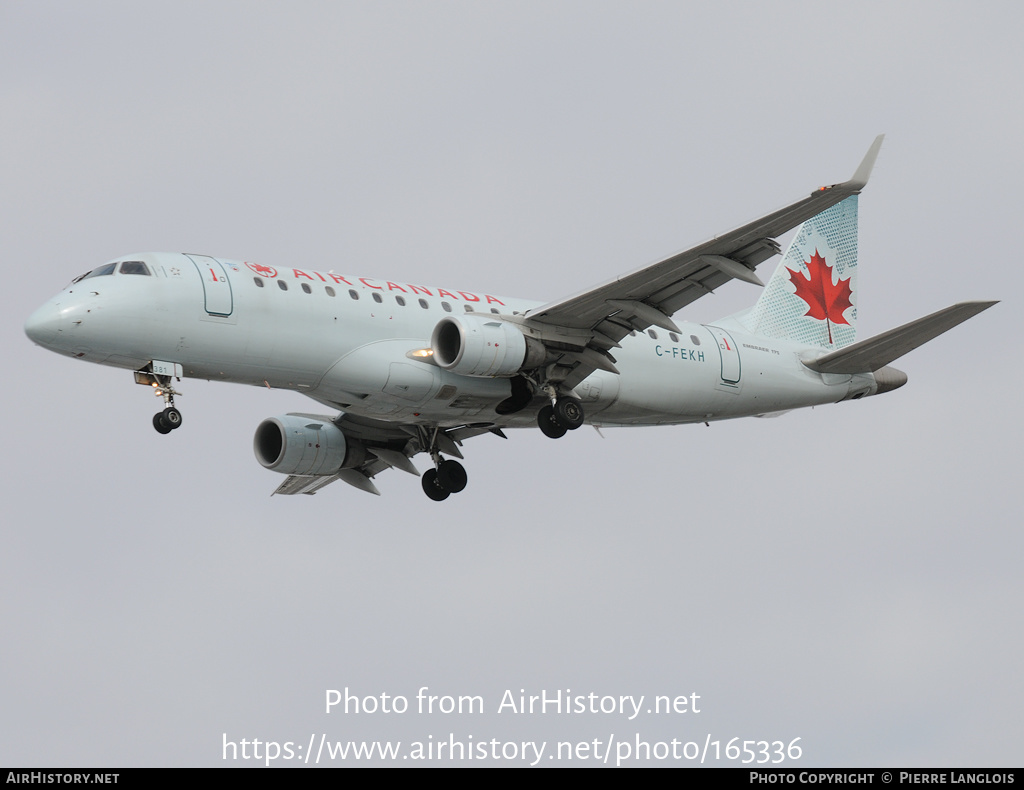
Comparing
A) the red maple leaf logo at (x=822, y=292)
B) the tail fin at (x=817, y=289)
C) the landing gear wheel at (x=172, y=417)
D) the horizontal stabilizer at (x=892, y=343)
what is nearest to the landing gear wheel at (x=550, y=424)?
the tail fin at (x=817, y=289)

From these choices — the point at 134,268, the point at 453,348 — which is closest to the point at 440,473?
the point at 453,348

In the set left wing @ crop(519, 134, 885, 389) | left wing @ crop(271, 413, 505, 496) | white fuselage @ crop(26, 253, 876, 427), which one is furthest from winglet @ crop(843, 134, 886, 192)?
left wing @ crop(271, 413, 505, 496)

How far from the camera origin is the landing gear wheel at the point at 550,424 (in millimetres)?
34875

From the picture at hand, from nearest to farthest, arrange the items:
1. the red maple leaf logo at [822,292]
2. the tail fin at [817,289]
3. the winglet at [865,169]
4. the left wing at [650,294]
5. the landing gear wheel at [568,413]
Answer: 1. the winglet at [865,169]
2. the left wing at [650,294]
3. the landing gear wheel at [568,413]
4. the tail fin at [817,289]
5. the red maple leaf logo at [822,292]

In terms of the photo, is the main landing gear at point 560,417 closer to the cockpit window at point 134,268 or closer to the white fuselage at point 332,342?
the white fuselage at point 332,342

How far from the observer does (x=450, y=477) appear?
38.0 m

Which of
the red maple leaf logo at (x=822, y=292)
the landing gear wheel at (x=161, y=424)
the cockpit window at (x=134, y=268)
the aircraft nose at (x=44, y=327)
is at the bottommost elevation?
the landing gear wheel at (x=161, y=424)

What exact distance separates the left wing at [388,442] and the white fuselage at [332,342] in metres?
1.97

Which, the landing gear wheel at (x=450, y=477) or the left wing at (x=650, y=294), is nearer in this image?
the left wing at (x=650, y=294)

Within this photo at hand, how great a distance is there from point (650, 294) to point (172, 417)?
34.7 ft

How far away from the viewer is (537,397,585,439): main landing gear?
114 feet

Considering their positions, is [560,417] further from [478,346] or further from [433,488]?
[433,488]

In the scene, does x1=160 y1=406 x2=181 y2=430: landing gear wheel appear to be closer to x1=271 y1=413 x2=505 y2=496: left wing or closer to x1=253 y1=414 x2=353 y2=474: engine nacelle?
x1=253 y1=414 x2=353 y2=474: engine nacelle

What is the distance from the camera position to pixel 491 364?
108 ft
